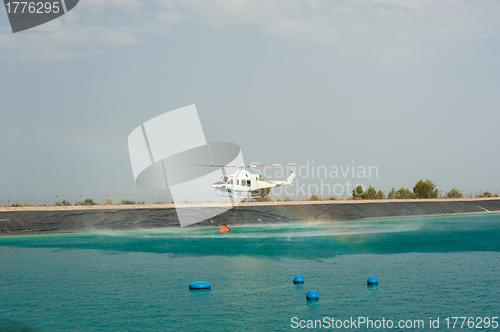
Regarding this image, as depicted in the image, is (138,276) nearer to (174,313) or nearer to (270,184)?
(174,313)

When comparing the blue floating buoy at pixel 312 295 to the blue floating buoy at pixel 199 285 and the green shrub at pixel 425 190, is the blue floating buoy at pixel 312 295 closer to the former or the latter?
the blue floating buoy at pixel 199 285

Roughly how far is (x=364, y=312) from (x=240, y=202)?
50.9 metres

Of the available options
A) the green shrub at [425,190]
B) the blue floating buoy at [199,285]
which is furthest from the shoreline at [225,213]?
the blue floating buoy at [199,285]

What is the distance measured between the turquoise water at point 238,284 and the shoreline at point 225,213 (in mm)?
13548

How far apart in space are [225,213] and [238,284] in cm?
4208

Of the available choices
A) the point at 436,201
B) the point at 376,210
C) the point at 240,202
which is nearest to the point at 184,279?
the point at 240,202

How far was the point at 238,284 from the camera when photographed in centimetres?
2205

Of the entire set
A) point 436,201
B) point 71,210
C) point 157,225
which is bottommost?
point 436,201

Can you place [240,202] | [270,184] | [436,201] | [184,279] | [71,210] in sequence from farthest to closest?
[436,201]
[240,202]
[71,210]
[270,184]
[184,279]

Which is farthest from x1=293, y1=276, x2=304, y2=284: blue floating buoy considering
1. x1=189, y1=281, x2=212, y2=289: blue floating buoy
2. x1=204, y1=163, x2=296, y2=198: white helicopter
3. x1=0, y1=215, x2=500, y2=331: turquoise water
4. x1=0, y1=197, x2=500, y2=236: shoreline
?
x1=0, y1=197, x2=500, y2=236: shoreline

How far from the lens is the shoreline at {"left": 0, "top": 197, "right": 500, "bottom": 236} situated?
5109 cm

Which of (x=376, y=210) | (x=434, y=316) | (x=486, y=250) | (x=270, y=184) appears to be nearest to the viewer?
(x=434, y=316)

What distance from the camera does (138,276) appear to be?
24.7 meters

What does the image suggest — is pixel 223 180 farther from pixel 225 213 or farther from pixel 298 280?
pixel 298 280
